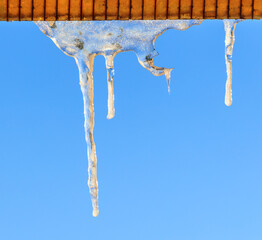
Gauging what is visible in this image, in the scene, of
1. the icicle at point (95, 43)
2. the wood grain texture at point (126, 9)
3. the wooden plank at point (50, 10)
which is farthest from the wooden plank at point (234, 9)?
the icicle at point (95, 43)

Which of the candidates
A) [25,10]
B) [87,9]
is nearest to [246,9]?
[87,9]

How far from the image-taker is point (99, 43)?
3941 mm

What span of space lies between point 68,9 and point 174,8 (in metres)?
0.47

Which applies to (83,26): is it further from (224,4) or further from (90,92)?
(224,4)

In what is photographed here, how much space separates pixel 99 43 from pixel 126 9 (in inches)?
45.6

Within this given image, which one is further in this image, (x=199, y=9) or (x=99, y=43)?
(x=99, y=43)

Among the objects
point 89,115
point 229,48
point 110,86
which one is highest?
point 229,48

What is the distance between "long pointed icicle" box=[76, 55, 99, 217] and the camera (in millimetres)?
3980

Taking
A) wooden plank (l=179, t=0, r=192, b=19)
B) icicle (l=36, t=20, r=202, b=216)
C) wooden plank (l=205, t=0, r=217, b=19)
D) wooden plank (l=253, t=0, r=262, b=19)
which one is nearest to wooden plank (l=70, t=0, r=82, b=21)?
wooden plank (l=179, t=0, r=192, b=19)

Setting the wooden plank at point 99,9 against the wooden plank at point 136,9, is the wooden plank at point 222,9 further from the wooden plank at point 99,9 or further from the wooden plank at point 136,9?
the wooden plank at point 99,9

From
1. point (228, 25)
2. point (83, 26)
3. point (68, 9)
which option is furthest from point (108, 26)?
point (68, 9)

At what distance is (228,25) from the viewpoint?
12.9ft

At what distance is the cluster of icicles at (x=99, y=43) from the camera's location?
12.7ft

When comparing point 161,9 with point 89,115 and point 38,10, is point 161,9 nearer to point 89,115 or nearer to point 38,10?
point 38,10
